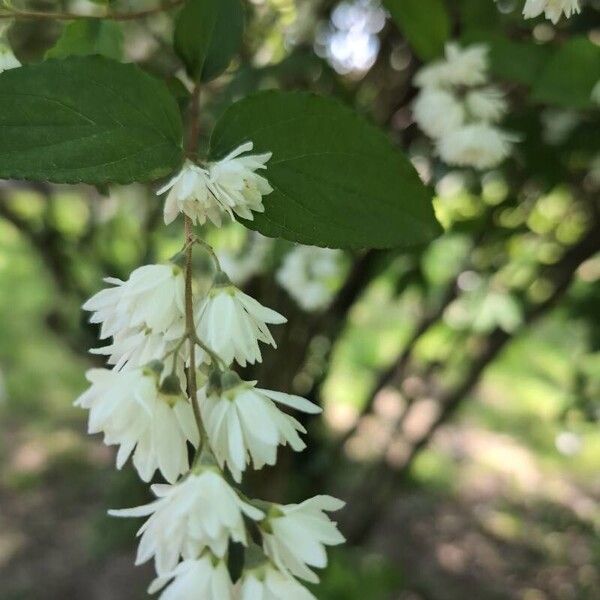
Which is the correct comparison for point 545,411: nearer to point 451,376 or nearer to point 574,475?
point 574,475

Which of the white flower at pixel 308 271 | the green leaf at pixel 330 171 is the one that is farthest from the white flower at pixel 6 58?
the white flower at pixel 308 271

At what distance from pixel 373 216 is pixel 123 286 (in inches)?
5.7

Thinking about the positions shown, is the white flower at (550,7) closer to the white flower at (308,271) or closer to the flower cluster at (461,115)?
the flower cluster at (461,115)

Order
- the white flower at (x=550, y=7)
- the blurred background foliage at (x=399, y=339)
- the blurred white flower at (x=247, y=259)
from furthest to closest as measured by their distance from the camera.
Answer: the blurred white flower at (x=247, y=259), the blurred background foliage at (x=399, y=339), the white flower at (x=550, y=7)

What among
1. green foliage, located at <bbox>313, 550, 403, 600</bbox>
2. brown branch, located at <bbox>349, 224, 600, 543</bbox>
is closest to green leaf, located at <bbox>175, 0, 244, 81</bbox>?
brown branch, located at <bbox>349, 224, 600, 543</bbox>

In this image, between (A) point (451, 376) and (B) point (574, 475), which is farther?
(B) point (574, 475)

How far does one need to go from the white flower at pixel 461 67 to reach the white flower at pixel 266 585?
20.8 inches

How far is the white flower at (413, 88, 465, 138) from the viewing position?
74cm

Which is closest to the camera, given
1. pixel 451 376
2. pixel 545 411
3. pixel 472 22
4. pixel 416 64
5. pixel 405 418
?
pixel 472 22

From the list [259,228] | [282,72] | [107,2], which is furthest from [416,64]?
[259,228]

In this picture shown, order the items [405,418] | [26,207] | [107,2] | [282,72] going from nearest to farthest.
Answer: [107,2], [282,72], [405,418], [26,207]

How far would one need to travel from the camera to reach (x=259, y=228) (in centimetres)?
39

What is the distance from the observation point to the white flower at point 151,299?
36 cm

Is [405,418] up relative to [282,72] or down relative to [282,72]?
down
